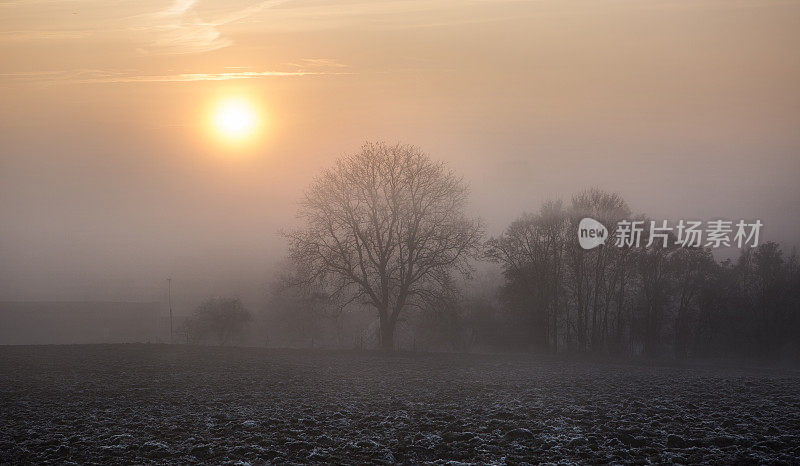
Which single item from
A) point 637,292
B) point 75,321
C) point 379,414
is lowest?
point 75,321

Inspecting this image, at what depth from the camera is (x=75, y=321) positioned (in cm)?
9962

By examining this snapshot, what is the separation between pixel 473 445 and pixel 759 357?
52.4 metres

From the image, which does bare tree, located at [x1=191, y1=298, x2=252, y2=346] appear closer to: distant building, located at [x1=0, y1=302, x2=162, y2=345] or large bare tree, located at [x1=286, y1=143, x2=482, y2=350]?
distant building, located at [x1=0, y1=302, x2=162, y2=345]

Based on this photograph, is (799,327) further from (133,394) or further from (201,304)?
(201,304)

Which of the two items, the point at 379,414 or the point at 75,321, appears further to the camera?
the point at 75,321

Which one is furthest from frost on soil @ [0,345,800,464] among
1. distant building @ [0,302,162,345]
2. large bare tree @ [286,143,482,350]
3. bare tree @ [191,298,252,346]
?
distant building @ [0,302,162,345]

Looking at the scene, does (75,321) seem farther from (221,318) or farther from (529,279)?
(529,279)

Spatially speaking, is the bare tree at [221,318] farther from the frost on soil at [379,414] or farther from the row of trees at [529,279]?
the frost on soil at [379,414]

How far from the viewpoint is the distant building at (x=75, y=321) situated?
315 feet

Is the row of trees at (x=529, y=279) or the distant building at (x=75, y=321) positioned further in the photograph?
the distant building at (x=75, y=321)

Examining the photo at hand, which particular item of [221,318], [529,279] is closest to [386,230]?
[529,279]

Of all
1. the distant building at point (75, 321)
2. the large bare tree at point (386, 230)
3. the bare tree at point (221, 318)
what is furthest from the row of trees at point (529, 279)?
the distant building at point (75, 321)

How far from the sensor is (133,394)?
21.2m

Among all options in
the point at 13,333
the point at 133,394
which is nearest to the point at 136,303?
the point at 13,333
